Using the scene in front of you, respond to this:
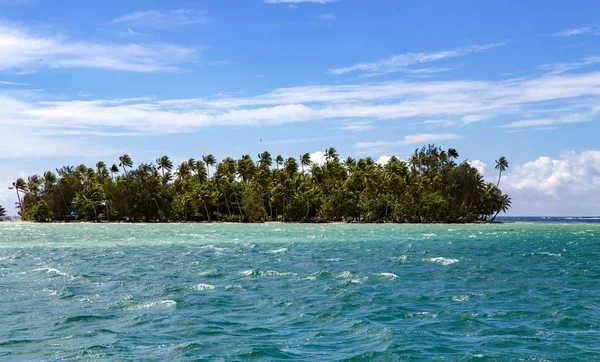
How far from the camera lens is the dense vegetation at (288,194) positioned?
156 m

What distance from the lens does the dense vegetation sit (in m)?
156

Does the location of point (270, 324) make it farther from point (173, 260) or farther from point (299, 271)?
point (173, 260)

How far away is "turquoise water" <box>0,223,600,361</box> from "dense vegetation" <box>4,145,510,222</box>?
11328cm

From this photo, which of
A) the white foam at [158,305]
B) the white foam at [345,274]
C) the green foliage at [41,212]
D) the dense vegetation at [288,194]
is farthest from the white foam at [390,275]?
the green foliage at [41,212]

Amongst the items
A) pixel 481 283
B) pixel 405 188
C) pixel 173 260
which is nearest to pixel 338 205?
pixel 405 188

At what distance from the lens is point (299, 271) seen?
3697 cm

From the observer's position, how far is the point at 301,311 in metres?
23.2

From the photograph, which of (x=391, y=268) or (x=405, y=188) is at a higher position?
(x=405, y=188)

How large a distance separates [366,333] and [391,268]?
762 inches

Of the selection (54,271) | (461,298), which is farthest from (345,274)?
(54,271)

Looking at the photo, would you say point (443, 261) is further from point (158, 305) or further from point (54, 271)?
point (54, 271)

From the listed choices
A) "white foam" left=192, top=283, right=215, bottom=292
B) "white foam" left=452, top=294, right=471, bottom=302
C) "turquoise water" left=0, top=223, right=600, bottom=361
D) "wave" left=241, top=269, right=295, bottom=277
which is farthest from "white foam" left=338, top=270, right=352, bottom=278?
"white foam" left=452, top=294, right=471, bottom=302

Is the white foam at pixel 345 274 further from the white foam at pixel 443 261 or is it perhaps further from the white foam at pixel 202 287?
the white foam at pixel 443 261

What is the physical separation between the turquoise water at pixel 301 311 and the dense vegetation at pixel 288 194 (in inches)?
4460
